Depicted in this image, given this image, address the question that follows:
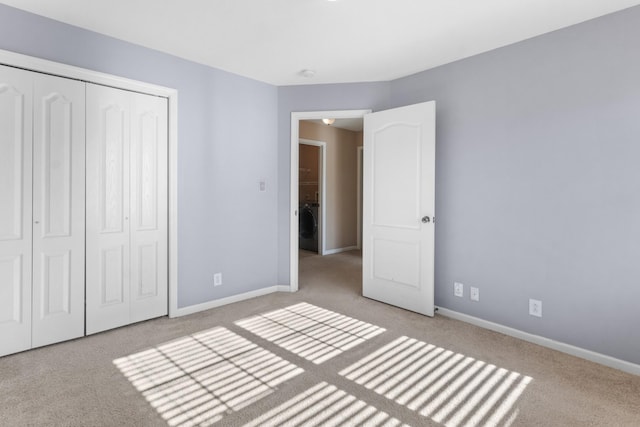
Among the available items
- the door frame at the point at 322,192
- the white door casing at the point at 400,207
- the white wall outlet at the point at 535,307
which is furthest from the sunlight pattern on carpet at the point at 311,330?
the door frame at the point at 322,192

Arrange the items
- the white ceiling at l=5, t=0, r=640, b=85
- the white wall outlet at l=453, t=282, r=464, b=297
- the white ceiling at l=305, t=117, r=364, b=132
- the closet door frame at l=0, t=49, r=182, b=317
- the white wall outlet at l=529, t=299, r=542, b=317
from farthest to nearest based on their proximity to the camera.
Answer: the white ceiling at l=305, t=117, r=364, b=132 → the white wall outlet at l=453, t=282, r=464, b=297 → the closet door frame at l=0, t=49, r=182, b=317 → the white wall outlet at l=529, t=299, r=542, b=317 → the white ceiling at l=5, t=0, r=640, b=85

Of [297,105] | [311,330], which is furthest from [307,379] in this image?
[297,105]

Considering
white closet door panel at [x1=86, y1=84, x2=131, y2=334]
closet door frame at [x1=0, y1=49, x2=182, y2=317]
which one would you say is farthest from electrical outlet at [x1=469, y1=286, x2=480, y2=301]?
white closet door panel at [x1=86, y1=84, x2=131, y2=334]

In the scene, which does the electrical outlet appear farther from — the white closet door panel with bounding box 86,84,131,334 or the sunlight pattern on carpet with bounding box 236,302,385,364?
the white closet door panel with bounding box 86,84,131,334

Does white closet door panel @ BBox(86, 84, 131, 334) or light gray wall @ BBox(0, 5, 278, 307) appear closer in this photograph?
white closet door panel @ BBox(86, 84, 131, 334)

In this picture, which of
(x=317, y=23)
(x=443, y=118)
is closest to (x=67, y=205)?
(x=317, y=23)

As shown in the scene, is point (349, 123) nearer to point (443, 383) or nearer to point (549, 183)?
point (549, 183)

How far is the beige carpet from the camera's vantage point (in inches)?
69.1

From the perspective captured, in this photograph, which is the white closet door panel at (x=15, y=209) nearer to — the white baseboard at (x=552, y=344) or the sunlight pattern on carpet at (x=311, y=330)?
the sunlight pattern on carpet at (x=311, y=330)

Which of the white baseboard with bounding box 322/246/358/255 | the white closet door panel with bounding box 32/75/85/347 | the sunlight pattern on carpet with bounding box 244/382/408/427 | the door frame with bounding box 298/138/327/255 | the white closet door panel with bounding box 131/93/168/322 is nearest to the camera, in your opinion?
the sunlight pattern on carpet with bounding box 244/382/408/427

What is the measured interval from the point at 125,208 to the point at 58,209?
45 cm

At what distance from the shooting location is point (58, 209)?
2518mm

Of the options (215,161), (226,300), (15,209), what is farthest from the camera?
(226,300)

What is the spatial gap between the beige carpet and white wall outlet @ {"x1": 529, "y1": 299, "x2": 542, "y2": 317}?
0.24 m
